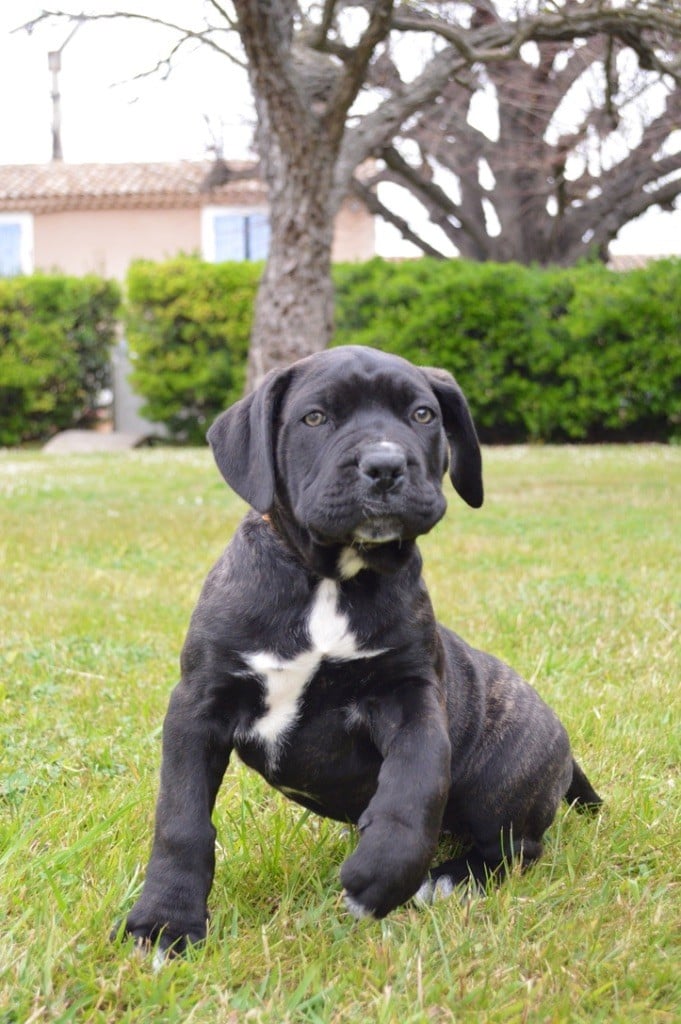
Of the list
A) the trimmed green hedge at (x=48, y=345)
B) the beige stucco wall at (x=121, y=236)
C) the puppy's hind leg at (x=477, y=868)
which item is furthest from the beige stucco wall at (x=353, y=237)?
the puppy's hind leg at (x=477, y=868)

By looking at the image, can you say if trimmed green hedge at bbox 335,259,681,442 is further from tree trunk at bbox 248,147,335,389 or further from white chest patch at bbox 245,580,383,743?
white chest patch at bbox 245,580,383,743

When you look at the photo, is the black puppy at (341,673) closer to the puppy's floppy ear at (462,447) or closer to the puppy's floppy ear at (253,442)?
the puppy's floppy ear at (253,442)

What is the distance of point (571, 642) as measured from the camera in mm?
5281

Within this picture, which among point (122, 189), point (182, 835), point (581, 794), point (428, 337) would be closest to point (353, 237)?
point (122, 189)

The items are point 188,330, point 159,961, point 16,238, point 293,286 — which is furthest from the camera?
point 16,238

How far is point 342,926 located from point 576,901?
566 millimetres

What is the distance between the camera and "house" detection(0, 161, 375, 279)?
31719 millimetres

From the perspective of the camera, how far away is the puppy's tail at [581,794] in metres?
3.27

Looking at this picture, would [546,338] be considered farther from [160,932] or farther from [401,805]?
[160,932]

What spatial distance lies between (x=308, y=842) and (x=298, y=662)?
28.8 inches

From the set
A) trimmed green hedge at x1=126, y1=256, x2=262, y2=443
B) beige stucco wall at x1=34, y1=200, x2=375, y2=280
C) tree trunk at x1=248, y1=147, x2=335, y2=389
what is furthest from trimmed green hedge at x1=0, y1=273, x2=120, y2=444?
beige stucco wall at x1=34, y1=200, x2=375, y2=280

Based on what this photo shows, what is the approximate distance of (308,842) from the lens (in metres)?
3.14

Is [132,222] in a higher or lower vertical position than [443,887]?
higher

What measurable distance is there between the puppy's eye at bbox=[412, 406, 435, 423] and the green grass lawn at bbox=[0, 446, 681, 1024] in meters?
1.11
